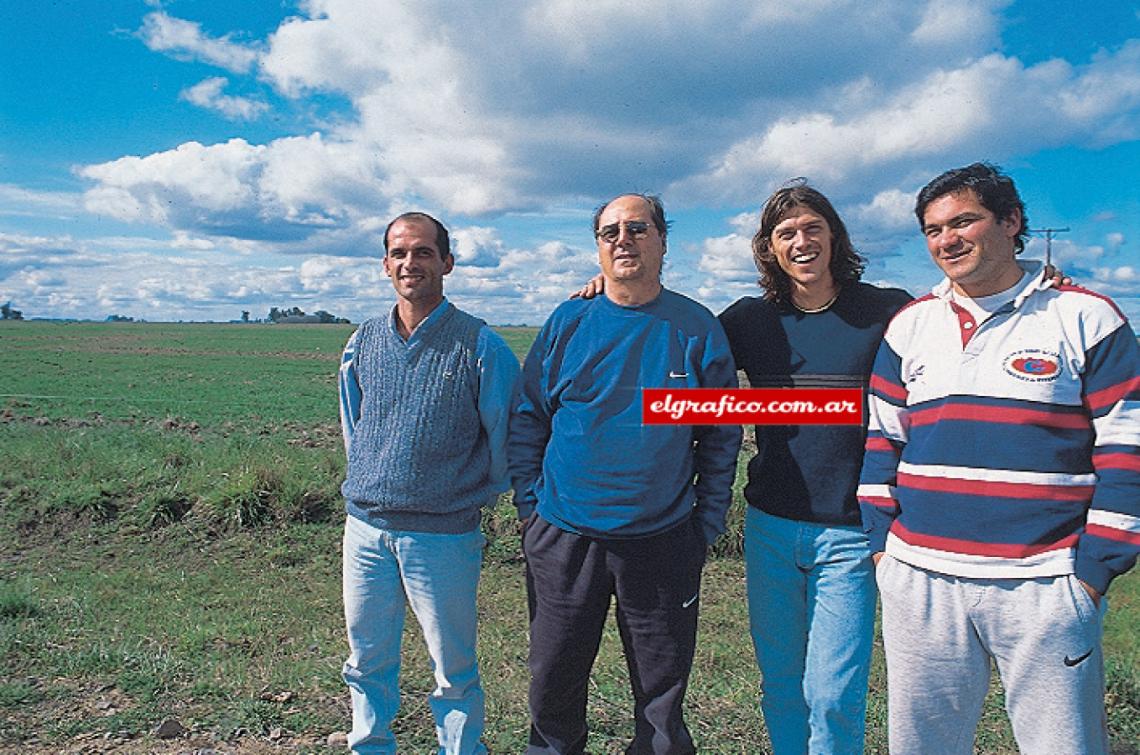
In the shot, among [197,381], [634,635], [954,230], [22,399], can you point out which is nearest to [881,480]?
[954,230]

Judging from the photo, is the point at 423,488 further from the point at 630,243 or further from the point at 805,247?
the point at 805,247

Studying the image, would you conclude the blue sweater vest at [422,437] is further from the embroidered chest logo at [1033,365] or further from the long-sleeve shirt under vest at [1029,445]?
the embroidered chest logo at [1033,365]

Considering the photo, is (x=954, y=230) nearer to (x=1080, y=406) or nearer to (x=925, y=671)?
(x=1080, y=406)

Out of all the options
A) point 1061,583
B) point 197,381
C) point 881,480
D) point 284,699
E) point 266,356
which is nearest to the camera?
point 1061,583

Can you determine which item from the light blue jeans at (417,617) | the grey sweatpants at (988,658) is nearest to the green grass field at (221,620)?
the light blue jeans at (417,617)

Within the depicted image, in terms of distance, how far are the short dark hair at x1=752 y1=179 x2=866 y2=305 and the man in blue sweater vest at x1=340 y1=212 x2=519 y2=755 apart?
1021 millimetres

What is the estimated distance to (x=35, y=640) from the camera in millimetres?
5125

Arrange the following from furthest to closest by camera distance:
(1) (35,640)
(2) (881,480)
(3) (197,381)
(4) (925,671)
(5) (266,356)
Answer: (5) (266,356)
(3) (197,381)
(1) (35,640)
(2) (881,480)
(4) (925,671)

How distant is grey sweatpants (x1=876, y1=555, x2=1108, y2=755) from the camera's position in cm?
237

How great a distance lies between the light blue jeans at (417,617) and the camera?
3.29m

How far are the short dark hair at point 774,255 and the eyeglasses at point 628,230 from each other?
0.51m

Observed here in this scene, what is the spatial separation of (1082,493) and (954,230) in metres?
0.83

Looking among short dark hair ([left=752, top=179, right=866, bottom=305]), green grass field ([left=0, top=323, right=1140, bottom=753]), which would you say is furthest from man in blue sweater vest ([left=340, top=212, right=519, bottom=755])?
short dark hair ([left=752, top=179, right=866, bottom=305])

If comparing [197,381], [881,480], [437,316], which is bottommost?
[197,381]
